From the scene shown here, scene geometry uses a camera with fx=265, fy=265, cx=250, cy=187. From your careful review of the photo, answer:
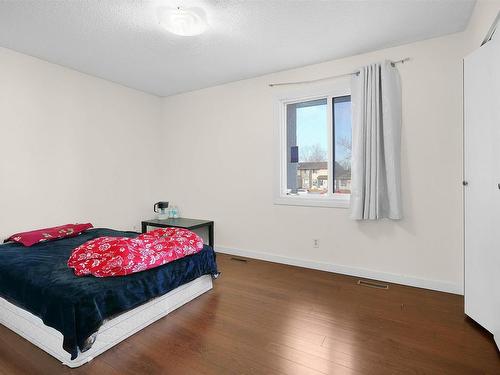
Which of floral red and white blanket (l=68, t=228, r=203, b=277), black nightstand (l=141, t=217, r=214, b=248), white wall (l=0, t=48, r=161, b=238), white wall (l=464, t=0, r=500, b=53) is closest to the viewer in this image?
white wall (l=464, t=0, r=500, b=53)

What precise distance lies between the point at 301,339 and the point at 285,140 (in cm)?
249

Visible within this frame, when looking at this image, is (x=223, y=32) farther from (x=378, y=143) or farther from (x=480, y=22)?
(x=480, y=22)

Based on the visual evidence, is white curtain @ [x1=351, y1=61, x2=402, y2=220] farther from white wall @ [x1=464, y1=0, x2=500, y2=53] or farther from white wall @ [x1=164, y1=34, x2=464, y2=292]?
white wall @ [x1=464, y1=0, x2=500, y2=53]

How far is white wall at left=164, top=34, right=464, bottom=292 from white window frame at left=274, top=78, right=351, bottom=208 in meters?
0.10

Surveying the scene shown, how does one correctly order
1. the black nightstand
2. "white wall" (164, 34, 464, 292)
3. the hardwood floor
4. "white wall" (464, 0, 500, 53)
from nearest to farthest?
the hardwood floor < "white wall" (464, 0, 500, 53) < "white wall" (164, 34, 464, 292) < the black nightstand

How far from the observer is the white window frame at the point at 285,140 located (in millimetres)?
3246

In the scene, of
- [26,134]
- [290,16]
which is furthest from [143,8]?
[26,134]

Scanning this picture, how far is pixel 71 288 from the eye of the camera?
1.76 metres

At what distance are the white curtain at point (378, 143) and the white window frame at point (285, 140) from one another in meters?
0.28

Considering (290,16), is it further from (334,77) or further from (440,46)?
(440,46)

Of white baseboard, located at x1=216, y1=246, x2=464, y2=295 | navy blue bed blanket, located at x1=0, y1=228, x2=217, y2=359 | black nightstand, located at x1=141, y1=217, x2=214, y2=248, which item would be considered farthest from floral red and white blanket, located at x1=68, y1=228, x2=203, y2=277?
white baseboard, located at x1=216, y1=246, x2=464, y2=295

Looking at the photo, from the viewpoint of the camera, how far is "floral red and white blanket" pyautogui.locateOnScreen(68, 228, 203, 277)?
2.00 metres

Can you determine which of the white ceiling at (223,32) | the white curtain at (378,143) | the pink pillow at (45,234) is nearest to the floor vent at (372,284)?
the white curtain at (378,143)

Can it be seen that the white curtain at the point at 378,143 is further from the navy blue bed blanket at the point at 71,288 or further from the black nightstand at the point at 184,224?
the black nightstand at the point at 184,224
